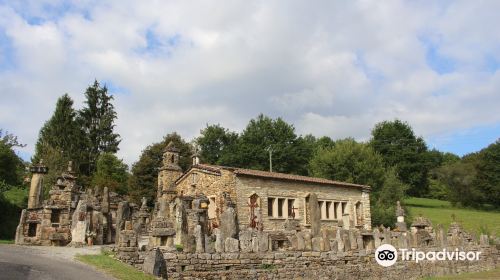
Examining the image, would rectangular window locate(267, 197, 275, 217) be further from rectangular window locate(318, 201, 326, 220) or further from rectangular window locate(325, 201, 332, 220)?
rectangular window locate(325, 201, 332, 220)

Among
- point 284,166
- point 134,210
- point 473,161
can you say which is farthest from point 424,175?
point 134,210

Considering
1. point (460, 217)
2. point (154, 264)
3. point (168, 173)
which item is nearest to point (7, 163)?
point (168, 173)

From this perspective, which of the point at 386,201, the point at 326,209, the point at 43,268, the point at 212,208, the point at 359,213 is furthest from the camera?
the point at 386,201

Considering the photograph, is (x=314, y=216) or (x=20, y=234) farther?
(x=314, y=216)

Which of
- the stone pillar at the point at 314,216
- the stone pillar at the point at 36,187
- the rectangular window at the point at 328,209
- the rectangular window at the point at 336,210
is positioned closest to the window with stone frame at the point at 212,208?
the stone pillar at the point at 314,216

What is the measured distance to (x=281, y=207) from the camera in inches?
1145

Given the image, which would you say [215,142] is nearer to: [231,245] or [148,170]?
[148,170]

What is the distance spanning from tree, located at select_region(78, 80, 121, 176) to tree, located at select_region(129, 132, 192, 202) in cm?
604

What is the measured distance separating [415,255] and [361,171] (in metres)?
25.1

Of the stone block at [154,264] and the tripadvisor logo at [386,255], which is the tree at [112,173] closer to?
the tripadvisor logo at [386,255]

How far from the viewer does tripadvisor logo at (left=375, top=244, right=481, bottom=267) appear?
17.5 metres

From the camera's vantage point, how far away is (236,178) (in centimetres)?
2717

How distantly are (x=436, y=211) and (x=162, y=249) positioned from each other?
42089 mm

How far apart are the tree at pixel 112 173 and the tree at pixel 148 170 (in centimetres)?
172
